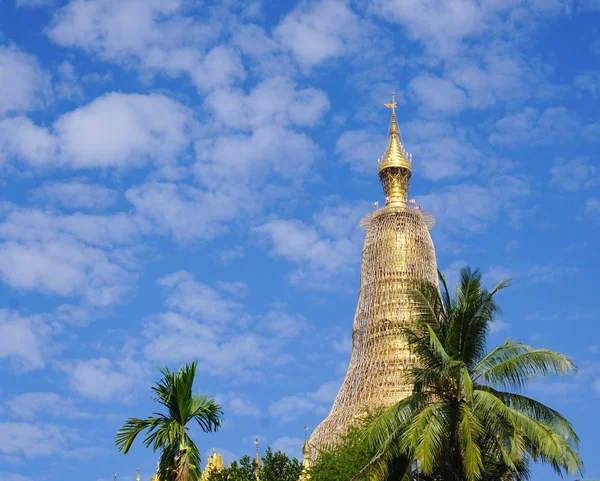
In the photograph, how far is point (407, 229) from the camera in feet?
242

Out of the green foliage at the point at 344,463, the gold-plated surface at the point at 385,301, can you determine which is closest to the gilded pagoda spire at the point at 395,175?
the gold-plated surface at the point at 385,301

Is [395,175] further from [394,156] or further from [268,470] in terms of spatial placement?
[268,470]

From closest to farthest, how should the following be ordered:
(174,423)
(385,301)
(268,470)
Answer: (174,423) → (268,470) → (385,301)

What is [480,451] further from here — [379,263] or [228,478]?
[379,263]

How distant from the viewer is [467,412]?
76.3 ft

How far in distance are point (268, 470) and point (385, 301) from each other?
37.4 metres

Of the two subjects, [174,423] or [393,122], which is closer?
[174,423]

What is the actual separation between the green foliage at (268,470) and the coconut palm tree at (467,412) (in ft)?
30.0

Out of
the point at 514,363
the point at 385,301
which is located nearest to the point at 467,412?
the point at 514,363

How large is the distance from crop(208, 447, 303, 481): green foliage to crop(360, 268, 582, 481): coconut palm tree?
9.13 m

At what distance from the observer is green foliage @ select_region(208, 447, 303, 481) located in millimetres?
33688

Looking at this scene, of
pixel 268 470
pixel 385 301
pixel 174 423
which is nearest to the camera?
pixel 174 423

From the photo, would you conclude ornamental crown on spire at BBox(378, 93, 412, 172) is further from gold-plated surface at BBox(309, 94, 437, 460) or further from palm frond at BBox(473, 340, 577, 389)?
palm frond at BBox(473, 340, 577, 389)

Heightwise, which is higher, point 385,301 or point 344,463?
point 385,301
